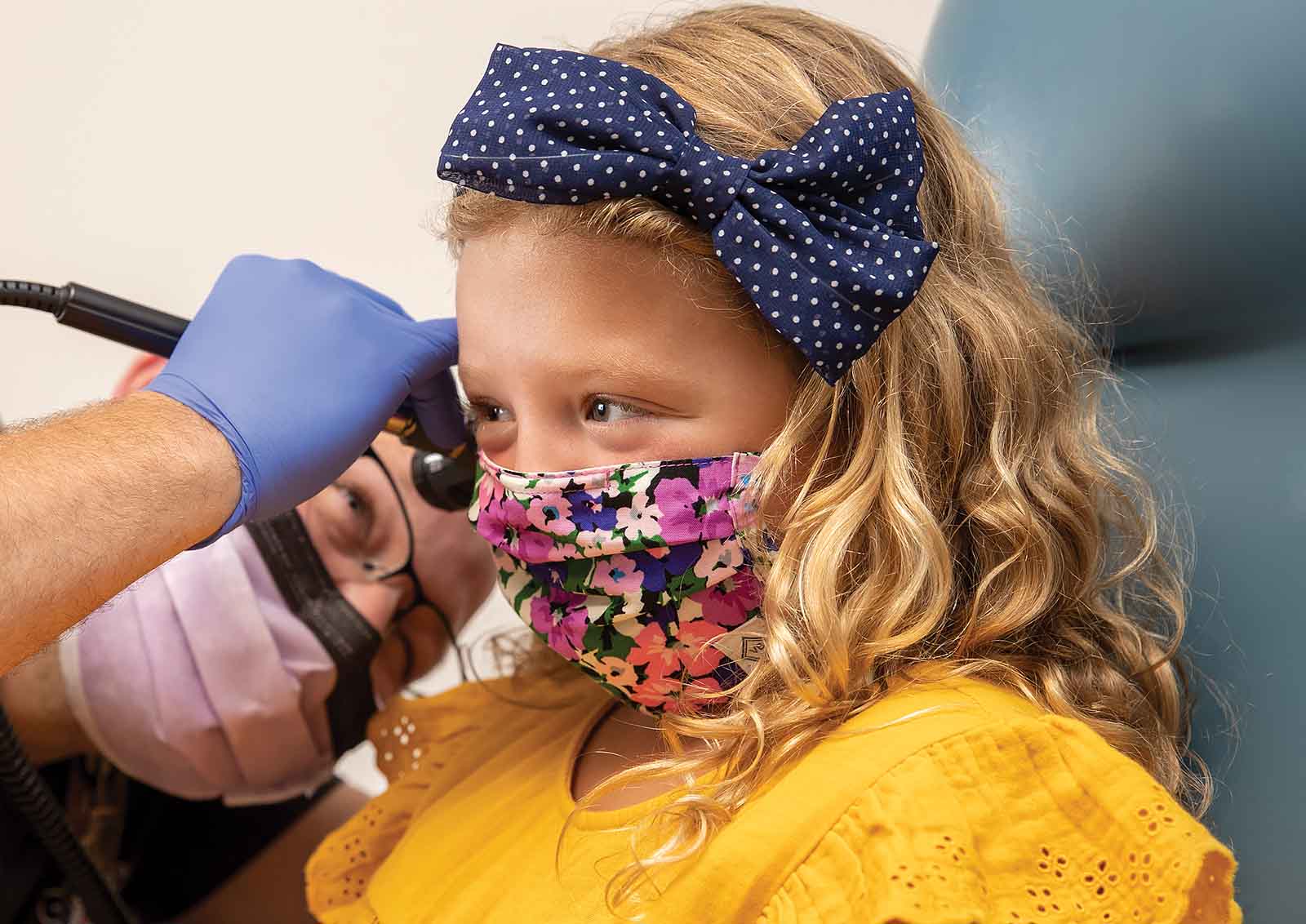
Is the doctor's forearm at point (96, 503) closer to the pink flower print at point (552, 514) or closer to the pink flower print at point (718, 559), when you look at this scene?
the pink flower print at point (552, 514)

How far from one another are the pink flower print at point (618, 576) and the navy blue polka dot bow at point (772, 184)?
0.21m

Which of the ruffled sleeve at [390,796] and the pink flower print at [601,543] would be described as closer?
the pink flower print at [601,543]

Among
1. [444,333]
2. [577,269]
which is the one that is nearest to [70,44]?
[444,333]

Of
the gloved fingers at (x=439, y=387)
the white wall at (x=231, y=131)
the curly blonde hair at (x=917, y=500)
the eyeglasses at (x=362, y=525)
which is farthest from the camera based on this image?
the white wall at (x=231, y=131)

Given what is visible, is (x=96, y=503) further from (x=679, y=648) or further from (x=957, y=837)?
(x=957, y=837)

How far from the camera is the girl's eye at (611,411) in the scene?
0.84m

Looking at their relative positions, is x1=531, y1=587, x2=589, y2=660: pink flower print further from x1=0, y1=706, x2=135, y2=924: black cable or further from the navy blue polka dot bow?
x1=0, y1=706, x2=135, y2=924: black cable

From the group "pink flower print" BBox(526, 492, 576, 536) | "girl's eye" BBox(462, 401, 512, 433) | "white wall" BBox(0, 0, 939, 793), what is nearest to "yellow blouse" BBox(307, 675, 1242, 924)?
"pink flower print" BBox(526, 492, 576, 536)

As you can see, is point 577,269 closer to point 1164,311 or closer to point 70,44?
point 1164,311

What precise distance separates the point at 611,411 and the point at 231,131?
1.16m

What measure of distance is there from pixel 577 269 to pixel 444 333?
31cm

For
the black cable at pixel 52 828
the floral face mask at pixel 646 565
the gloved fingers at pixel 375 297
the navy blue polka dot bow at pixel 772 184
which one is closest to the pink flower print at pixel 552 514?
the floral face mask at pixel 646 565

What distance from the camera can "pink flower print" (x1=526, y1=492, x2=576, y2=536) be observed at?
85 cm

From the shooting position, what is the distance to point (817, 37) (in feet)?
3.10
